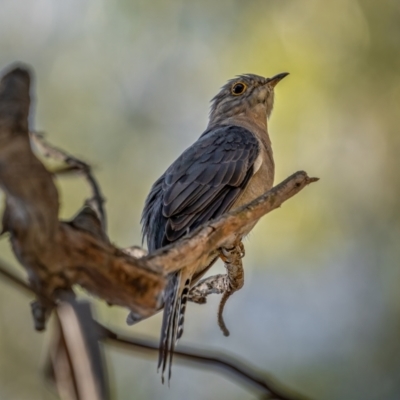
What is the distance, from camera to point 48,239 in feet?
6.45

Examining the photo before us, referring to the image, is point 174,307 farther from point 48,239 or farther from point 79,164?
point 48,239

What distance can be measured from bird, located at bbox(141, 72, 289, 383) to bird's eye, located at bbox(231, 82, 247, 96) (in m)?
0.52

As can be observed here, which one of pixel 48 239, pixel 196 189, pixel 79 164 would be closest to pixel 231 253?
pixel 196 189

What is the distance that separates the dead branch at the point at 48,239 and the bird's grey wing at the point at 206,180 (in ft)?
11.8

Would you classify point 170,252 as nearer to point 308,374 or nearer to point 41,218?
point 41,218

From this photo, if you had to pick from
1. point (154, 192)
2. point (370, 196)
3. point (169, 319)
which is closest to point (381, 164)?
point (370, 196)

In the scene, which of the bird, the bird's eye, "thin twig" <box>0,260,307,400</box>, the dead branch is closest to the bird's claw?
the bird

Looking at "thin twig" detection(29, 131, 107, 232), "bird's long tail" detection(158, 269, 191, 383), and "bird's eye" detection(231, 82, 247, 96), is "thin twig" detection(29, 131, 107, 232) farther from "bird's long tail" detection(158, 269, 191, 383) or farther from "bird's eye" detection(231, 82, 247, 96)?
"bird's eye" detection(231, 82, 247, 96)

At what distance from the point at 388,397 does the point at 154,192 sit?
14.0 ft

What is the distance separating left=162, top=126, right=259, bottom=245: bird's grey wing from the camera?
20.7ft

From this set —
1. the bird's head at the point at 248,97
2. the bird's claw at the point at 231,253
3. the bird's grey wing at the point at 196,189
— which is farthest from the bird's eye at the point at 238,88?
the bird's claw at the point at 231,253

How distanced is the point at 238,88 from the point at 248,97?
23cm

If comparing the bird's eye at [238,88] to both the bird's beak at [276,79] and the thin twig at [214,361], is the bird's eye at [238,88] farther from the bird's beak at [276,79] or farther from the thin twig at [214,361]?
the thin twig at [214,361]

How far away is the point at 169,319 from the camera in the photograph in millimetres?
5172
